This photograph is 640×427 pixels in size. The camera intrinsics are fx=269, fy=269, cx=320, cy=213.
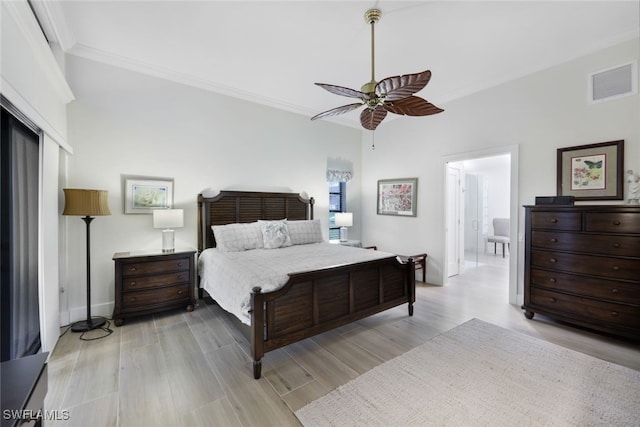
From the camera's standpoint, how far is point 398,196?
17.0 ft

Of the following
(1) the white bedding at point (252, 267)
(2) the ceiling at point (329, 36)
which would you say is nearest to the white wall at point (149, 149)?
(2) the ceiling at point (329, 36)

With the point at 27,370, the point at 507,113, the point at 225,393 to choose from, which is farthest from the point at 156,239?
the point at 507,113

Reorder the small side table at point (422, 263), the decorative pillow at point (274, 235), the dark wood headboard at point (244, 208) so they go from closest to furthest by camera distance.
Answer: the decorative pillow at point (274, 235)
the dark wood headboard at point (244, 208)
the small side table at point (422, 263)

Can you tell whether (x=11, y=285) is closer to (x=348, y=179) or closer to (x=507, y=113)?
(x=348, y=179)

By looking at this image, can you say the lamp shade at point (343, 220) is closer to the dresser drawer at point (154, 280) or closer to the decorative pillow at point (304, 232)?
the decorative pillow at point (304, 232)

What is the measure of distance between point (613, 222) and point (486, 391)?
2.13m

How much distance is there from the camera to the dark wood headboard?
3.91m

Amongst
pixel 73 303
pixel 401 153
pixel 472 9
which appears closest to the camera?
pixel 472 9

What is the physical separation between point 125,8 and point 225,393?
11.1 ft

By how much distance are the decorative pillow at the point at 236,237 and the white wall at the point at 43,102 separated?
62.5 inches

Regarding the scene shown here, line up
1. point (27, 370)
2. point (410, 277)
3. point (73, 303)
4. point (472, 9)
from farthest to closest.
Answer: point (410, 277) < point (73, 303) < point (472, 9) < point (27, 370)

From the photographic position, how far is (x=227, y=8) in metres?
2.43

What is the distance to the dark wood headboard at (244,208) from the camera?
391cm

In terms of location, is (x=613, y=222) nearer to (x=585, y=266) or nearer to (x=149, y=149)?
(x=585, y=266)
